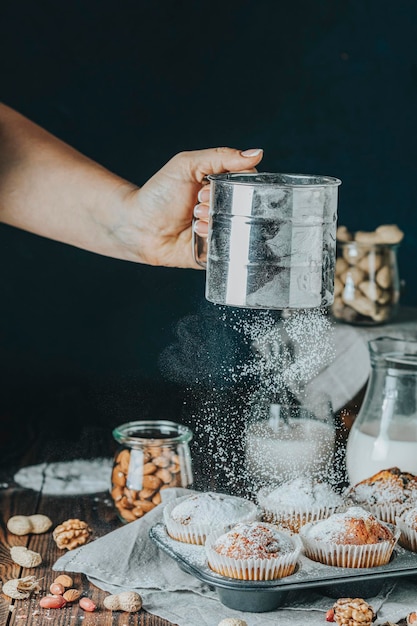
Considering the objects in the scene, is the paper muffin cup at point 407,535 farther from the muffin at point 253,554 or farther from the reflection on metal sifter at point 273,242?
the reflection on metal sifter at point 273,242

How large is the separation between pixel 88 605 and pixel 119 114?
88 cm

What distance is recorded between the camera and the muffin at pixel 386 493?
1300 millimetres

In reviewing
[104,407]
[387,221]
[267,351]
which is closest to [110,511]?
[104,407]

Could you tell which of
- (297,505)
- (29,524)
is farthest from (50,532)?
(297,505)

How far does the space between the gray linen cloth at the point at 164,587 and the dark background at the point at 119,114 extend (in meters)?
0.31

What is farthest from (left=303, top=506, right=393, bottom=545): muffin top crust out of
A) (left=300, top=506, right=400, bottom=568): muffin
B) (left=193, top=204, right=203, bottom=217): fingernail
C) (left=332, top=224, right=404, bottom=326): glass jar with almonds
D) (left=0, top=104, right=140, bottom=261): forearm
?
(left=332, top=224, right=404, bottom=326): glass jar with almonds

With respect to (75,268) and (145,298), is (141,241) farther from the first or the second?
(75,268)

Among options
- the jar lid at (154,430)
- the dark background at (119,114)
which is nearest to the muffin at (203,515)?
the jar lid at (154,430)

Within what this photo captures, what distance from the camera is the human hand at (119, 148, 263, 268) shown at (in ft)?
4.32

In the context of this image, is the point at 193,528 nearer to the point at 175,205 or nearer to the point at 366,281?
the point at 175,205

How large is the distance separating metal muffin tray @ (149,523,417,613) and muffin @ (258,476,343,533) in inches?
3.5

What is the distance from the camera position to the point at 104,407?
1605mm

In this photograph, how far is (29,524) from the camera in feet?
4.68

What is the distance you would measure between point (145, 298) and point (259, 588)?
66cm
